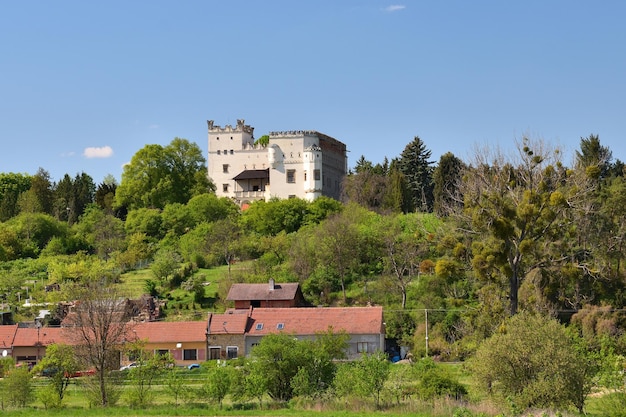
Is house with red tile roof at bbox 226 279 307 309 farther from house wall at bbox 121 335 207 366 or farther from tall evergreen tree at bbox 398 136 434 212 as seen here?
tall evergreen tree at bbox 398 136 434 212

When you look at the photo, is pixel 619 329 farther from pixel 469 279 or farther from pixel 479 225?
pixel 479 225

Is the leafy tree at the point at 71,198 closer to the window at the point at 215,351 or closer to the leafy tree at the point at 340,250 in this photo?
the leafy tree at the point at 340,250

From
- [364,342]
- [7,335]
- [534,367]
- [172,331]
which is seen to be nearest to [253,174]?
[172,331]

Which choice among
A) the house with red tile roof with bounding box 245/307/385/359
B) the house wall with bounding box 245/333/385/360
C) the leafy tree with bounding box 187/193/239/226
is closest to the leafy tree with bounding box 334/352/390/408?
the house with red tile roof with bounding box 245/307/385/359

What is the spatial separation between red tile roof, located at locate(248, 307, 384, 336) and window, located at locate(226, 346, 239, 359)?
3.41 ft

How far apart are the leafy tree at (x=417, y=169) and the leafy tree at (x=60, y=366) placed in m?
40.8

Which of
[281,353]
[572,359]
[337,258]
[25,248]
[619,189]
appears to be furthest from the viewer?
[25,248]

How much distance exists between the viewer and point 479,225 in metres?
32.7

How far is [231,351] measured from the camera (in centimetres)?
4884

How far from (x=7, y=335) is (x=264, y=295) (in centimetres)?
1345

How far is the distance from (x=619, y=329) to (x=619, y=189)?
10.0 m

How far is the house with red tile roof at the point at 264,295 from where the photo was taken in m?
53.4

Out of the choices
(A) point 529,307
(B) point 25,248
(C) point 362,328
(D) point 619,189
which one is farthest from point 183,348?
(B) point 25,248

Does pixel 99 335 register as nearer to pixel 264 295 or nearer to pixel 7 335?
pixel 7 335
